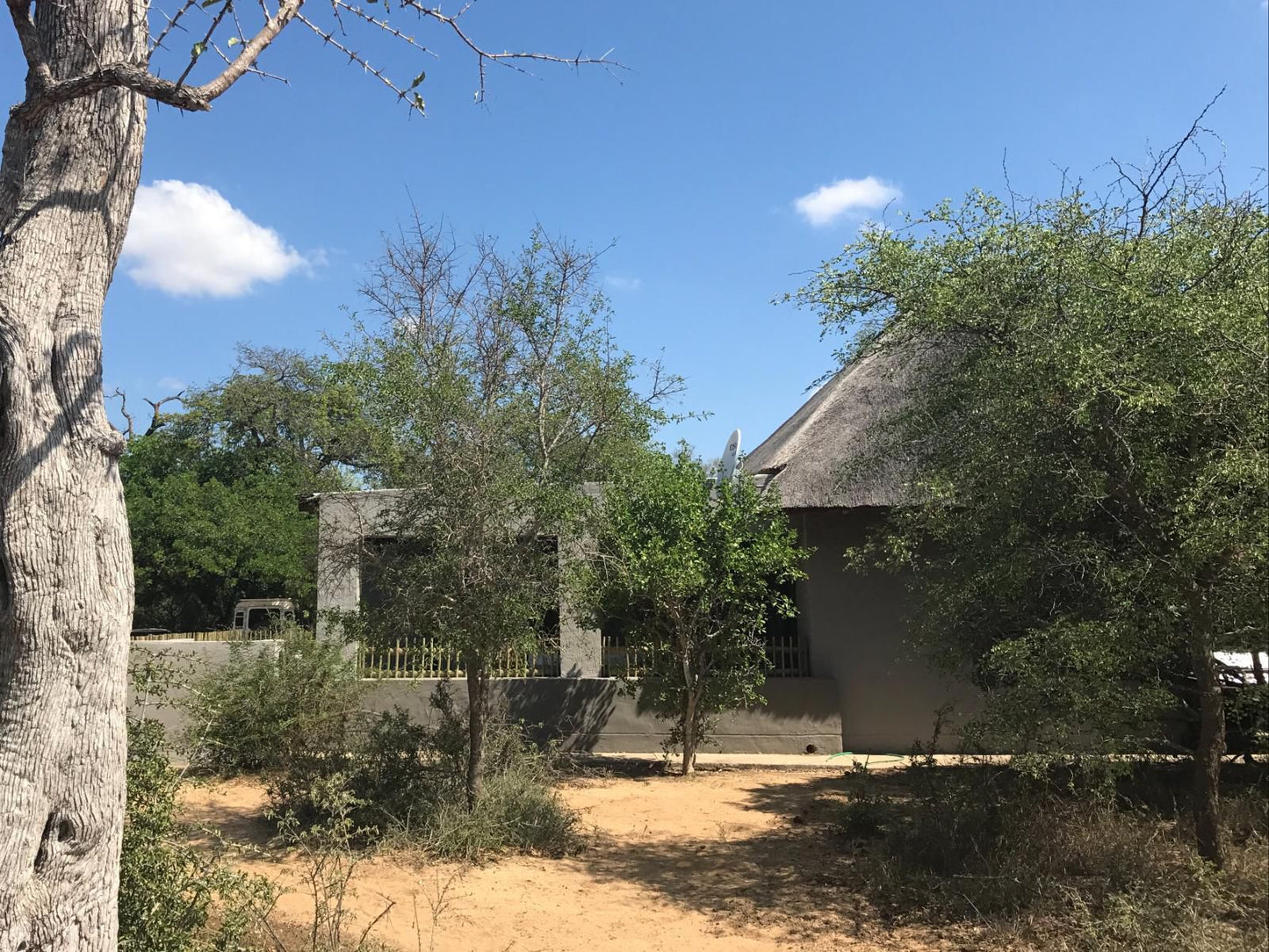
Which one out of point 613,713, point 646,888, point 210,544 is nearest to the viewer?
point 646,888

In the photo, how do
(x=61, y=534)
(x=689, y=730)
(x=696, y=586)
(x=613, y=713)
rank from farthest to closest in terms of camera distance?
(x=613, y=713), (x=689, y=730), (x=696, y=586), (x=61, y=534)

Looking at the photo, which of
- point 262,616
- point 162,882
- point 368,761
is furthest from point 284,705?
point 262,616

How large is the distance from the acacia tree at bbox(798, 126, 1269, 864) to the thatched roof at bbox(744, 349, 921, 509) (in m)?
4.53

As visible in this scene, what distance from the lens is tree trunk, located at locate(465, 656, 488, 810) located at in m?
8.23

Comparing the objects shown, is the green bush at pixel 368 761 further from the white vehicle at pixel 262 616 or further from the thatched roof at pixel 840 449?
the thatched roof at pixel 840 449

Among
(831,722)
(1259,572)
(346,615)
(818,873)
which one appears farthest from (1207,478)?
(831,722)

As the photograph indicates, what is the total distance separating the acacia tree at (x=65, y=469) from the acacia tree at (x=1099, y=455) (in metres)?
4.35

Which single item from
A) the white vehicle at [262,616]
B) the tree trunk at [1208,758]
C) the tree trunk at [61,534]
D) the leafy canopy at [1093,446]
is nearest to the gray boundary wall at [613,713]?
the white vehicle at [262,616]

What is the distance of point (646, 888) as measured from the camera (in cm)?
688

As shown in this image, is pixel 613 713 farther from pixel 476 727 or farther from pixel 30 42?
pixel 30 42

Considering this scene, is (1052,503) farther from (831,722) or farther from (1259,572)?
(831,722)

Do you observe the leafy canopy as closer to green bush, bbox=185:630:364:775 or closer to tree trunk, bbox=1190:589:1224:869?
tree trunk, bbox=1190:589:1224:869

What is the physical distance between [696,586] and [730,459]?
10.4 feet

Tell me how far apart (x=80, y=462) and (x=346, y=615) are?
5.02 meters
